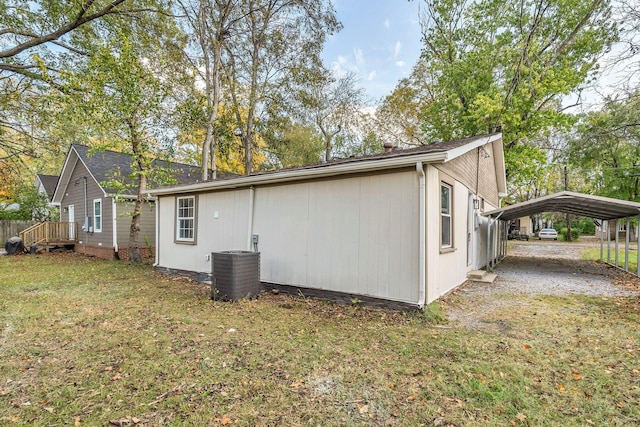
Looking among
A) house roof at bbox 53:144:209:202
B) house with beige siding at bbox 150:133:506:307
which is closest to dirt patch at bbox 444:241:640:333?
house with beige siding at bbox 150:133:506:307

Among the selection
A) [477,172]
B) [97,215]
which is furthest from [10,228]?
[477,172]

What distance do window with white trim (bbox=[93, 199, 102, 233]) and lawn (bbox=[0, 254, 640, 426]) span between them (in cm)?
884

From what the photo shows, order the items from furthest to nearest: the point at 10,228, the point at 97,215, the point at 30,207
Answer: the point at 30,207 < the point at 10,228 < the point at 97,215

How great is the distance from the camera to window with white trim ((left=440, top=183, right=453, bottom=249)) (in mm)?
6047

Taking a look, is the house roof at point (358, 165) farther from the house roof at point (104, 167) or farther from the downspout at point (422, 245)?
the house roof at point (104, 167)

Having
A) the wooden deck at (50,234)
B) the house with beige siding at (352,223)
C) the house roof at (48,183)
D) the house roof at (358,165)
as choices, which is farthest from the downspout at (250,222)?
the house roof at (48,183)

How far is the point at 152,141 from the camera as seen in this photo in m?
10.7

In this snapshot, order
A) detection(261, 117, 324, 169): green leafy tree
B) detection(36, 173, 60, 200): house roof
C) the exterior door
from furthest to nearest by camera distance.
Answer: detection(36, 173, 60, 200): house roof → detection(261, 117, 324, 169): green leafy tree → the exterior door

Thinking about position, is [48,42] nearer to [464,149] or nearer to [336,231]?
[336,231]

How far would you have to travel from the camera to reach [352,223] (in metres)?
Answer: 5.51

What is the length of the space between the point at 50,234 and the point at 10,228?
451cm

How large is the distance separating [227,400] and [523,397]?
8.22 feet

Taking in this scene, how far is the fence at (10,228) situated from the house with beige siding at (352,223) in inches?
591

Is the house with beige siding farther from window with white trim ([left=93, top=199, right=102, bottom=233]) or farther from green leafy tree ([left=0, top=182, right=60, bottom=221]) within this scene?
green leafy tree ([left=0, top=182, right=60, bottom=221])
